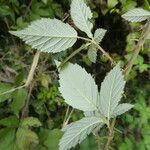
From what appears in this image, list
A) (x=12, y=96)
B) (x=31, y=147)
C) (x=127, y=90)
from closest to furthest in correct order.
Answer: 1. (x=12, y=96)
2. (x=31, y=147)
3. (x=127, y=90)

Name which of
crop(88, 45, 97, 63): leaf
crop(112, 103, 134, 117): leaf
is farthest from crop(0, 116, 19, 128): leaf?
crop(112, 103, 134, 117): leaf

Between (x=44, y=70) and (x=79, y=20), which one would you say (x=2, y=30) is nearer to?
(x=44, y=70)

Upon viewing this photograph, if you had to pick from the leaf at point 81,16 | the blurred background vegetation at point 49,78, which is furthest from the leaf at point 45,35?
the blurred background vegetation at point 49,78

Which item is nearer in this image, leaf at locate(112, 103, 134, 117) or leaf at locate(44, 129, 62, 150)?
leaf at locate(112, 103, 134, 117)

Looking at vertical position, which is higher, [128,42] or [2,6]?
[2,6]

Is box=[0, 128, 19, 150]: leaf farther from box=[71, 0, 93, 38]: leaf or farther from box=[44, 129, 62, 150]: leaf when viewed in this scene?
box=[71, 0, 93, 38]: leaf

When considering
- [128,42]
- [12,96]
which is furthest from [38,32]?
[128,42]

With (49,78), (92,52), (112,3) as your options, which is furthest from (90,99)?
(112,3)
